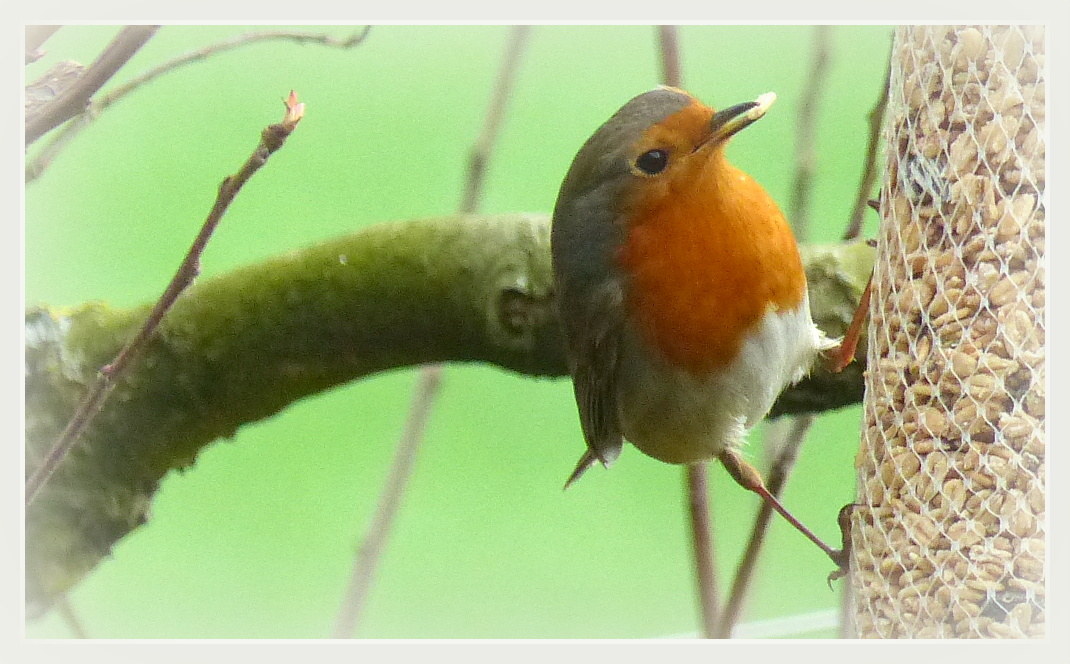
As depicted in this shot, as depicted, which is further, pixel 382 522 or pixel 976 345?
pixel 382 522

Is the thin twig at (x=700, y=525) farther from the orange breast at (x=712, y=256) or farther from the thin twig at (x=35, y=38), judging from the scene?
the thin twig at (x=35, y=38)

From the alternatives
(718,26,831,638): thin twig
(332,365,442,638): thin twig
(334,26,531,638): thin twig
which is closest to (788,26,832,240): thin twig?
(718,26,831,638): thin twig

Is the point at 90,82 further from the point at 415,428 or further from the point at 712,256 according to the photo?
the point at 712,256

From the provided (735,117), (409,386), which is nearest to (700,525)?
(735,117)

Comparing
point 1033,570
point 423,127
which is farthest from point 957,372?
point 423,127

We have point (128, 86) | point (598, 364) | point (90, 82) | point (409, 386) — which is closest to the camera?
point (90, 82)

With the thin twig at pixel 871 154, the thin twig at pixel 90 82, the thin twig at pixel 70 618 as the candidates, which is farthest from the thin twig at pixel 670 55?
the thin twig at pixel 70 618

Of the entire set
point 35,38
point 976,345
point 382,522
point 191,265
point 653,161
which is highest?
point 35,38
